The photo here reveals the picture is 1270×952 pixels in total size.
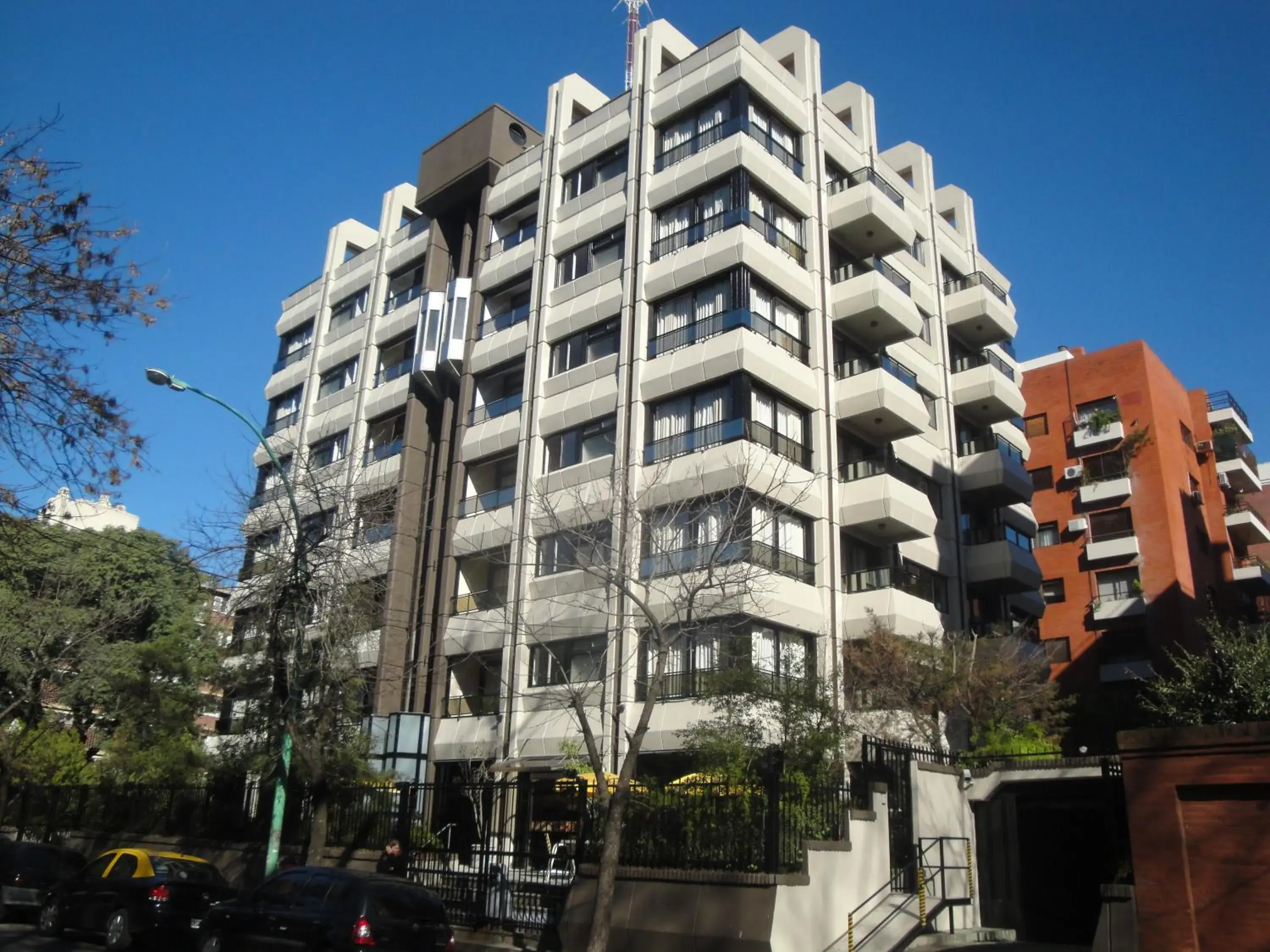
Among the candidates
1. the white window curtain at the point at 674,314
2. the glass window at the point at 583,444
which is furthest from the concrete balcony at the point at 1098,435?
the glass window at the point at 583,444

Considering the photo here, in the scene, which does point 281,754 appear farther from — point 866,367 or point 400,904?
point 866,367

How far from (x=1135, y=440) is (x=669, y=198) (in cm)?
2685

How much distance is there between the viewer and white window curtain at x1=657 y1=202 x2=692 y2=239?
33375mm

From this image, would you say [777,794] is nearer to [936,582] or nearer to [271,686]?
[271,686]

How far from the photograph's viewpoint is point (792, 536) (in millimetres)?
30047

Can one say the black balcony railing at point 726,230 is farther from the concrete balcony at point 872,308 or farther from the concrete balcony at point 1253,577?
the concrete balcony at point 1253,577

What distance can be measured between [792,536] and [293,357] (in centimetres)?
2983

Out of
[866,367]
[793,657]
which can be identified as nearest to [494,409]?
[866,367]

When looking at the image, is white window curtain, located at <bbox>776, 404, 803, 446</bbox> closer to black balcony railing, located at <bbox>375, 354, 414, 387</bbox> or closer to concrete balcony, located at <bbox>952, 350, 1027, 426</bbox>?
concrete balcony, located at <bbox>952, 350, 1027, 426</bbox>

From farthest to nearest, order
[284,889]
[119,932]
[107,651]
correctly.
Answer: [107,651] < [119,932] < [284,889]

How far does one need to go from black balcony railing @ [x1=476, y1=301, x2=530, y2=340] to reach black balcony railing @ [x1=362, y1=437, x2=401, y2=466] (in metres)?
5.17

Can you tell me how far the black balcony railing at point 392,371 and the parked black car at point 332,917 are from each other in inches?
1104

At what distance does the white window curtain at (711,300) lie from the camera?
31062 mm

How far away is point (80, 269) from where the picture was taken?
35.4ft
